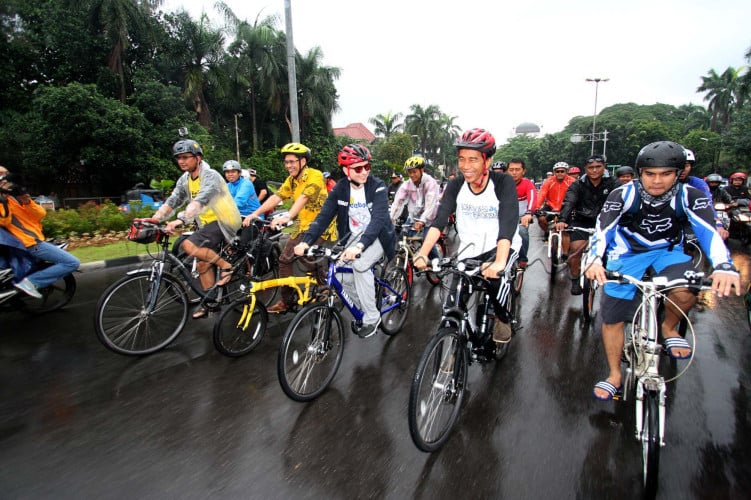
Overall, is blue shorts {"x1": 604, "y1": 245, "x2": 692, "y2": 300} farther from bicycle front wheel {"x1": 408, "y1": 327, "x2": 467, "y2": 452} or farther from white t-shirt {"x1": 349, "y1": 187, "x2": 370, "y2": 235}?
white t-shirt {"x1": 349, "y1": 187, "x2": 370, "y2": 235}

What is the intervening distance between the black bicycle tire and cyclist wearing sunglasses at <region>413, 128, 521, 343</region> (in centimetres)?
530

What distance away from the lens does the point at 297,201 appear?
5180mm

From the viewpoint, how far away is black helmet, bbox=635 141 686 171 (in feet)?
9.55

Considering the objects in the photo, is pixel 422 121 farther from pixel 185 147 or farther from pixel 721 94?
pixel 185 147

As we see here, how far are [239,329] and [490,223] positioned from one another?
112 inches

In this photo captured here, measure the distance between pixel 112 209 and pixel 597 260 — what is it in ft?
42.8

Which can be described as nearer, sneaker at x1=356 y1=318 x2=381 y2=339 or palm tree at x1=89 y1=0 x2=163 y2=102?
sneaker at x1=356 y1=318 x2=381 y2=339

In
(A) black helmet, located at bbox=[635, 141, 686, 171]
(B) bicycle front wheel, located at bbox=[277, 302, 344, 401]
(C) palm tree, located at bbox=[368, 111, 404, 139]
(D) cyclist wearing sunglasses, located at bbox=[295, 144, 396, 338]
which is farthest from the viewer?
(C) palm tree, located at bbox=[368, 111, 404, 139]

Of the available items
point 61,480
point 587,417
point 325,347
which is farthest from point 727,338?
point 61,480

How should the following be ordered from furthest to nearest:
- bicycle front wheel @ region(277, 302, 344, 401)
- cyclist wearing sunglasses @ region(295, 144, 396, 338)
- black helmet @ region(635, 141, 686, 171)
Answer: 1. cyclist wearing sunglasses @ region(295, 144, 396, 338)
2. bicycle front wheel @ region(277, 302, 344, 401)
3. black helmet @ region(635, 141, 686, 171)

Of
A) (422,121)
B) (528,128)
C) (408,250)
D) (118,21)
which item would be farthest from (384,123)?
(528,128)

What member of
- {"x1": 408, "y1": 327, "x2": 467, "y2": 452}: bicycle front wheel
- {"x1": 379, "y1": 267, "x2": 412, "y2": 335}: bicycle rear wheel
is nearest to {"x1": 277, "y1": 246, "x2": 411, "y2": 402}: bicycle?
{"x1": 379, "y1": 267, "x2": 412, "y2": 335}: bicycle rear wheel

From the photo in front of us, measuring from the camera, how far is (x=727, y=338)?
4801mm

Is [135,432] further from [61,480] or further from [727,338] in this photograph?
[727,338]
